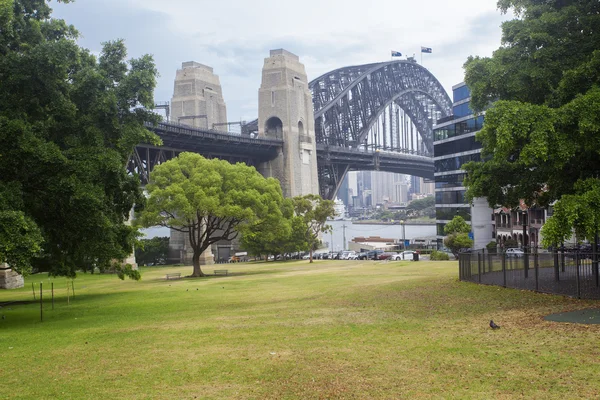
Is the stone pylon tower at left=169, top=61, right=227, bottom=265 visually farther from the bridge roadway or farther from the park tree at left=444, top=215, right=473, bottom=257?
the park tree at left=444, top=215, right=473, bottom=257

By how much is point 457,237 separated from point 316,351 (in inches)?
2164

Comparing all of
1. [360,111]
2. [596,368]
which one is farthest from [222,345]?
[360,111]

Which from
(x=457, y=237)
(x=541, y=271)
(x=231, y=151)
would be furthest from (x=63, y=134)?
(x=231, y=151)

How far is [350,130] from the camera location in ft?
459

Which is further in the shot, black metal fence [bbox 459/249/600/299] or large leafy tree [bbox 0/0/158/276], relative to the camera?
black metal fence [bbox 459/249/600/299]

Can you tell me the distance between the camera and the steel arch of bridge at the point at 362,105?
123938 millimetres

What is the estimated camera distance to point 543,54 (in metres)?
22.6

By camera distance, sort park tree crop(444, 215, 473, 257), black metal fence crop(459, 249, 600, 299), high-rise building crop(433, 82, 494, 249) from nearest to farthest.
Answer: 1. black metal fence crop(459, 249, 600, 299)
2. park tree crop(444, 215, 473, 257)
3. high-rise building crop(433, 82, 494, 249)

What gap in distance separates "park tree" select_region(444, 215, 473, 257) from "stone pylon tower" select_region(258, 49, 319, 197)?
33583 mm

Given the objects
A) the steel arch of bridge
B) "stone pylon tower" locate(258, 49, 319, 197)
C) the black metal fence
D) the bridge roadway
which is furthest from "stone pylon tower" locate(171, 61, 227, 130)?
the black metal fence

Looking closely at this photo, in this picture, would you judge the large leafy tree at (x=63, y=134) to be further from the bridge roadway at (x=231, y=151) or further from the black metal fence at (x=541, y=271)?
the bridge roadway at (x=231, y=151)

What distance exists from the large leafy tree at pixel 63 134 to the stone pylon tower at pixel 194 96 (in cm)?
7224

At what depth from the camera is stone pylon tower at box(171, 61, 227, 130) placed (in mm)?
100875

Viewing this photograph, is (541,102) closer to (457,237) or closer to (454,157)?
(457,237)
